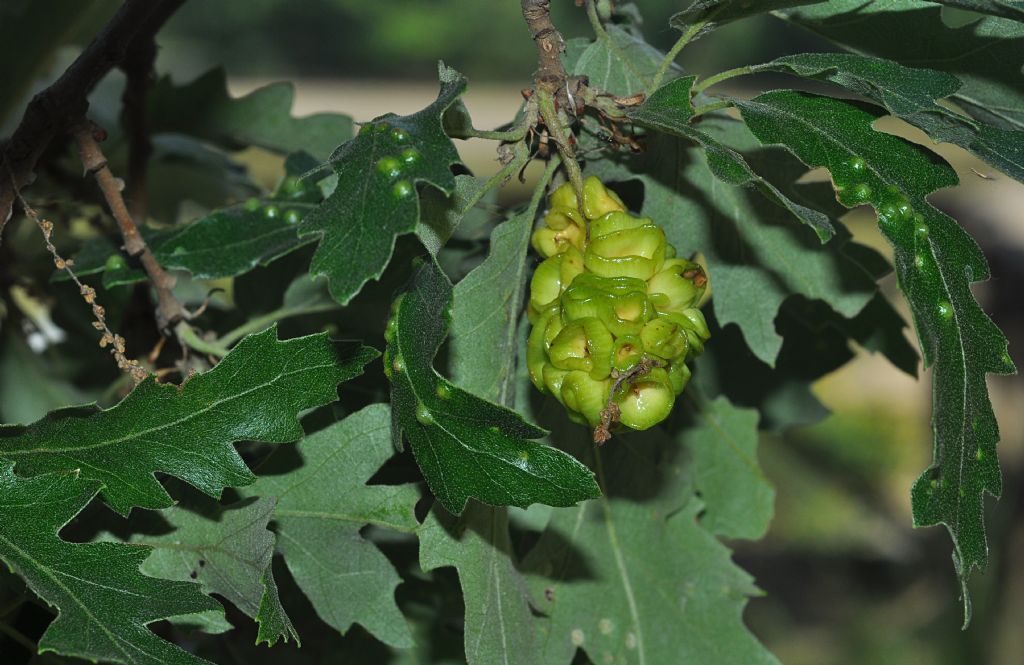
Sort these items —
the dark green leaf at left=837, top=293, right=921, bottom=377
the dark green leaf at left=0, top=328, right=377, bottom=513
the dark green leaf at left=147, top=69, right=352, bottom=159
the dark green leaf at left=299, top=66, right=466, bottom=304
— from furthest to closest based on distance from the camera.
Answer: the dark green leaf at left=147, top=69, right=352, bottom=159 < the dark green leaf at left=837, top=293, right=921, bottom=377 < the dark green leaf at left=0, top=328, right=377, bottom=513 < the dark green leaf at left=299, top=66, right=466, bottom=304

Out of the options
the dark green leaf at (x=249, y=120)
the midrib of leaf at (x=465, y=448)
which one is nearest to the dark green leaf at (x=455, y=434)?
the midrib of leaf at (x=465, y=448)

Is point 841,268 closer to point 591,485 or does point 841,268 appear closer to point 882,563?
point 591,485

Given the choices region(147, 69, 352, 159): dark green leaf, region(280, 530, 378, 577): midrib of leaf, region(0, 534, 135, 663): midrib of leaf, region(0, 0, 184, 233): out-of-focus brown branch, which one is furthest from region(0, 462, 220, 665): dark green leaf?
region(147, 69, 352, 159): dark green leaf

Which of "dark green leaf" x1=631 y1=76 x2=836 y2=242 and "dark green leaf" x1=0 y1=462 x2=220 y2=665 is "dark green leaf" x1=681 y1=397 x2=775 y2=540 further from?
"dark green leaf" x1=0 y1=462 x2=220 y2=665

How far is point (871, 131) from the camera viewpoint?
2.50 feet

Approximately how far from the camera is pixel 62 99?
86 cm

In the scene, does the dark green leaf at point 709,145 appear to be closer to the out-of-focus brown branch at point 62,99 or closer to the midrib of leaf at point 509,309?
the midrib of leaf at point 509,309

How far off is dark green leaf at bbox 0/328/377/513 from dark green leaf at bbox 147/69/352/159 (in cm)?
53

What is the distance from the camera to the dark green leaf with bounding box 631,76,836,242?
26.9 inches

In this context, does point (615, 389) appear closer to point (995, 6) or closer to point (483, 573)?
point (483, 573)

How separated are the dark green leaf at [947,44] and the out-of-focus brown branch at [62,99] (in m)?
0.54

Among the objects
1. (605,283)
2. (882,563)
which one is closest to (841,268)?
(605,283)

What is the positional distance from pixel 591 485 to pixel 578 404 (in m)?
0.07

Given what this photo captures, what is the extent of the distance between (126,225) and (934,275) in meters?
0.66
